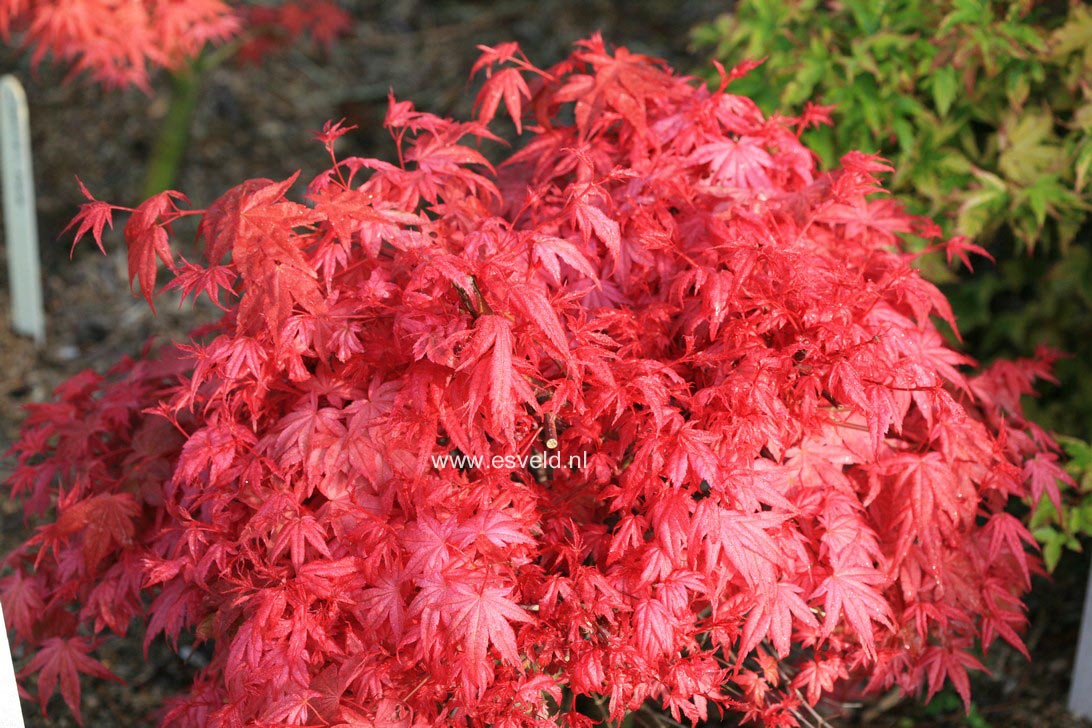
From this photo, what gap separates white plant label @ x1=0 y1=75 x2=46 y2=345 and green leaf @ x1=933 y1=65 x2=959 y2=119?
2909mm

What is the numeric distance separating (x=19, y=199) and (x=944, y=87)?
118 inches

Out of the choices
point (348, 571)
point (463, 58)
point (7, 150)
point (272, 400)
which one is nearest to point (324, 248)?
point (272, 400)

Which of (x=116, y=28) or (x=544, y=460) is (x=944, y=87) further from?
(x=116, y=28)

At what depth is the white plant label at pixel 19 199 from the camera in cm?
343

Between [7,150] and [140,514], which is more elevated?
[140,514]

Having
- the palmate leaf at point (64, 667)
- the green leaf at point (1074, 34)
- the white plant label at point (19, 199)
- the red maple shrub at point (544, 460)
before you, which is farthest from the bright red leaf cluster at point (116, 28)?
the green leaf at point (1074, 34)

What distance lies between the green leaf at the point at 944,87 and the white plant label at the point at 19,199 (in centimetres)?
291

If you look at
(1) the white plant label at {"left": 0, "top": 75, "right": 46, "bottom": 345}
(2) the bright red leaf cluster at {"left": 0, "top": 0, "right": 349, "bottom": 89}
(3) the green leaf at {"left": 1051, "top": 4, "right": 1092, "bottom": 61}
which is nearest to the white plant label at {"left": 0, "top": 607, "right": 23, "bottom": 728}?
(2) the bright red leaf cluster at {"left": 0, "top": 0, "right": 349, "bottom": 89}

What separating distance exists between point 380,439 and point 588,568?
0.40 m

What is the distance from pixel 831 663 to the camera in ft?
6.12

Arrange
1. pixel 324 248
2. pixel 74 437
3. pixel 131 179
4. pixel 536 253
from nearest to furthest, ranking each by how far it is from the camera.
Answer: pixel 536 253 → pixel 324 248 → pixel 74 437 → pixel 131 179

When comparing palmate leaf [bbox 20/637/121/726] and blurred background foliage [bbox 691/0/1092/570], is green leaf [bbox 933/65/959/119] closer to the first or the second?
blurred background foliage [bbox 691/0/1092/570]

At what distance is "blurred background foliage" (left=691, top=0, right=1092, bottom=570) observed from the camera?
8.42ft

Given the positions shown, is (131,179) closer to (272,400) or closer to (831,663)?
(272,400)
